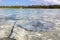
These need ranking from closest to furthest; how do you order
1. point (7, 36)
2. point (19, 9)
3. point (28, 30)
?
1. point (7, 36)
2. point (28, 30)
3. point (19, 9)

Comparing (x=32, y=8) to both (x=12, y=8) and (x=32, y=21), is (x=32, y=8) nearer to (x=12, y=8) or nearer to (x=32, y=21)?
(x=12, y=8)

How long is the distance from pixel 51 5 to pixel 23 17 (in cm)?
43

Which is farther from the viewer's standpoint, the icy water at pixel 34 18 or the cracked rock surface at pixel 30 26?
the icy water at pixel 34 18

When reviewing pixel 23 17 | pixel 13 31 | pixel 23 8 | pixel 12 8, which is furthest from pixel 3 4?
pixel 13 31

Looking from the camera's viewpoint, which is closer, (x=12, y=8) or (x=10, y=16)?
(x=10, y=16)

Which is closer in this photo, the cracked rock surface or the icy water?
the cracked rock surface

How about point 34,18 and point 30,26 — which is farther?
point 34,18

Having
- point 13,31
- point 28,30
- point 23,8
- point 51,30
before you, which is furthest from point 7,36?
point 23,8

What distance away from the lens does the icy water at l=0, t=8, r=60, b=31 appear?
131 cm

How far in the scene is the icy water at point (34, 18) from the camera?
1.31 metres

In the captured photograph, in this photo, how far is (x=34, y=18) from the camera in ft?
4.92

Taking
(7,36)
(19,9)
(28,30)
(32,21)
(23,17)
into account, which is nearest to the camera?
(7,36)

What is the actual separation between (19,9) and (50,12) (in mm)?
409

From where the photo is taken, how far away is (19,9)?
1792 mm
